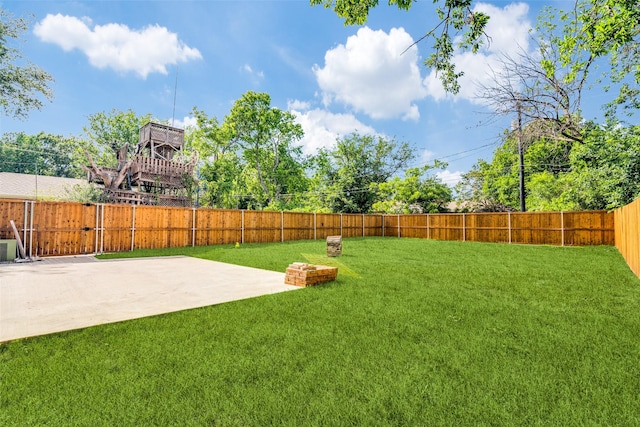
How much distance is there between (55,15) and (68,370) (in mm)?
13688

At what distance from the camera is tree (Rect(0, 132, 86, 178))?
34.3 metres

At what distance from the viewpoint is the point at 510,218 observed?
55.0 ft

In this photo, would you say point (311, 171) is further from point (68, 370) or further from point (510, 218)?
point (68, 370)

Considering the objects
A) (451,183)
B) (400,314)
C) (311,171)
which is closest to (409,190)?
(451,183)

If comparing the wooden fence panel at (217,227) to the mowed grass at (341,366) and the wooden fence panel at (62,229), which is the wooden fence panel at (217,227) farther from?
the mowed grass at (341,366)

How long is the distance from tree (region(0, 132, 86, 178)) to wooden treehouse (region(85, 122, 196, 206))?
2009 cm

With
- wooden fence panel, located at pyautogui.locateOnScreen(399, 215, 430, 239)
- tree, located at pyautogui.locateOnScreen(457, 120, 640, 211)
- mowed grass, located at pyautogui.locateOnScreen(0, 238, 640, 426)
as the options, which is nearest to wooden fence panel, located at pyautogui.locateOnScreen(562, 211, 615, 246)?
tree, located at pyautogui.locateOnScreen(457, 120, 640, 211)

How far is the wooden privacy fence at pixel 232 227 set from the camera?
10.6m

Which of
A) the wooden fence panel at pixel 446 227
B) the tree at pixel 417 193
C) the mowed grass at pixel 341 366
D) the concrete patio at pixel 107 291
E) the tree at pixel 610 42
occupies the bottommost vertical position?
the concrete patio at pixel 107 291

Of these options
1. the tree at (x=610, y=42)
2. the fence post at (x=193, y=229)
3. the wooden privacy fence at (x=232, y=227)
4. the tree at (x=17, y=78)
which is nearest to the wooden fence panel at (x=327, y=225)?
the wooden privacy fence at (x=232, y=227)

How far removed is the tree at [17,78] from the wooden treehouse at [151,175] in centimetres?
402

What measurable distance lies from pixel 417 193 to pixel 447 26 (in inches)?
832

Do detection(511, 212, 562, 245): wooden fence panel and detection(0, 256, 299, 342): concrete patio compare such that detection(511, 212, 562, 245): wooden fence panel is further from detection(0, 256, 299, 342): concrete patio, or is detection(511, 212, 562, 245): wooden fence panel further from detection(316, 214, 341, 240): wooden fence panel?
detection(0, 256, 299, 342): concrete patio

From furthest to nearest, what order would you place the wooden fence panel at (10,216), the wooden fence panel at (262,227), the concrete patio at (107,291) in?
the wooden fence panel at (262,227) < the wooden fence panel at (10,216) < the concrete patio at (107,291)
